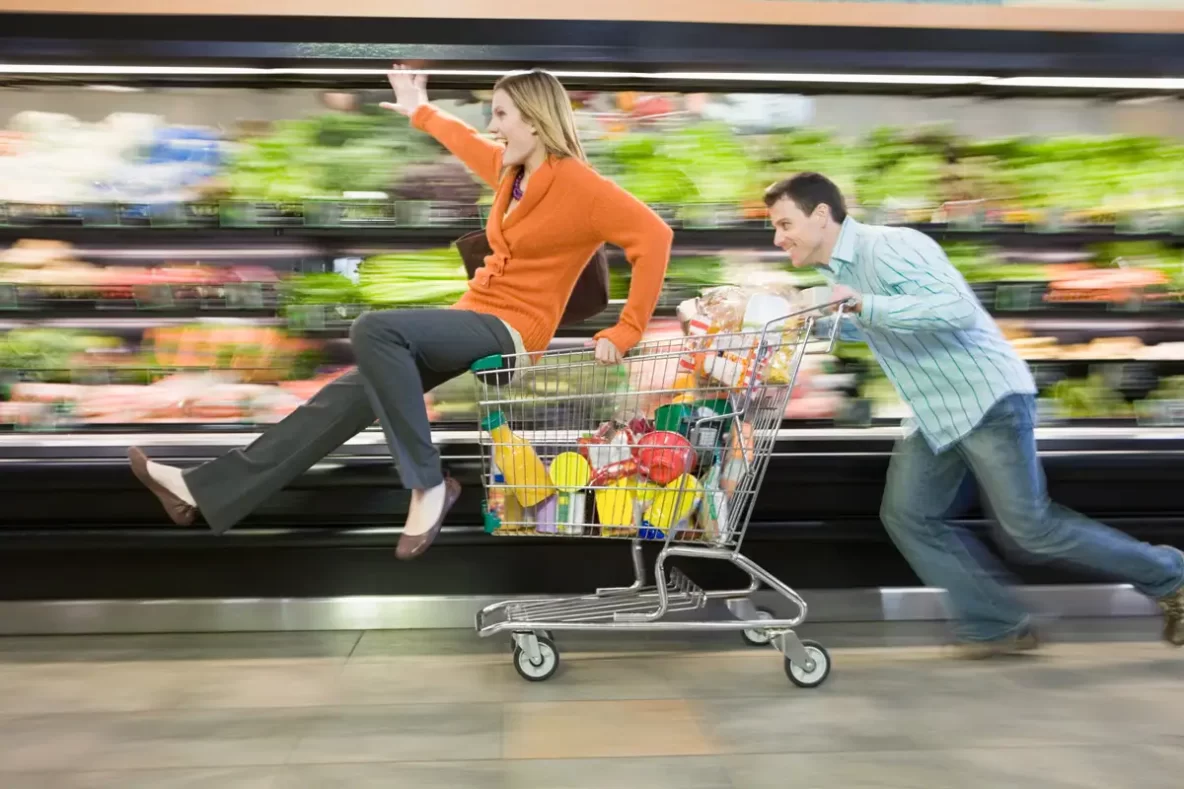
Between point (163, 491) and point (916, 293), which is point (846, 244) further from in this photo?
point (163, 491)

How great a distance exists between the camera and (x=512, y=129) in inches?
110

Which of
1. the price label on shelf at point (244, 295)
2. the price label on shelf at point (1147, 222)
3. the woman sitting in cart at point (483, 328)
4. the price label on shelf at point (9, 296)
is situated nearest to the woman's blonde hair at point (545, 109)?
the woman sitting in cart at point (483, 328)

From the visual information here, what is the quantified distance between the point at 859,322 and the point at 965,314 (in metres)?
0.29

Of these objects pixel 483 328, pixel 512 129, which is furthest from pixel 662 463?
pixel 512 129

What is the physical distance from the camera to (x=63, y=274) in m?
3.33

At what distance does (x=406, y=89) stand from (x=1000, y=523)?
2.27 metres

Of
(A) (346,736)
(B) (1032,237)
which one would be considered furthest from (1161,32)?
(A) (346,736)

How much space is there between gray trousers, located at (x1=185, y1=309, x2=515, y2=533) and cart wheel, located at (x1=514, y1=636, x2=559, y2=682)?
1.88 feet

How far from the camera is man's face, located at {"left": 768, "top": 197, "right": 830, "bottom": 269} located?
286 centimetres

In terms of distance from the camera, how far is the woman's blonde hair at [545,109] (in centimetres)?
279

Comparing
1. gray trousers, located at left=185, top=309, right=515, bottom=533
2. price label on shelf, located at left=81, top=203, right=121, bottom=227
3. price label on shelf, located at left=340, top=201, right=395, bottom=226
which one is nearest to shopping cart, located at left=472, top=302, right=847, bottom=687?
gray trousers, located at left=185, top=309, right=515, bottom=533

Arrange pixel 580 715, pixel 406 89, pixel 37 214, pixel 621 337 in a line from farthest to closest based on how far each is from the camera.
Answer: pixel 37 214
pixel 406 89
pixel 621 337
pixel 580 715

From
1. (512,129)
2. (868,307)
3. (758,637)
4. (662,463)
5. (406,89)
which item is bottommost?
(758,637)

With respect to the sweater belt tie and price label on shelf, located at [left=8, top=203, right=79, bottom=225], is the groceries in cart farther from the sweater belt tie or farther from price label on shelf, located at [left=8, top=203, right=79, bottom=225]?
price label on shelf, located at [left=8, top=203, right=79, bottom=225]
